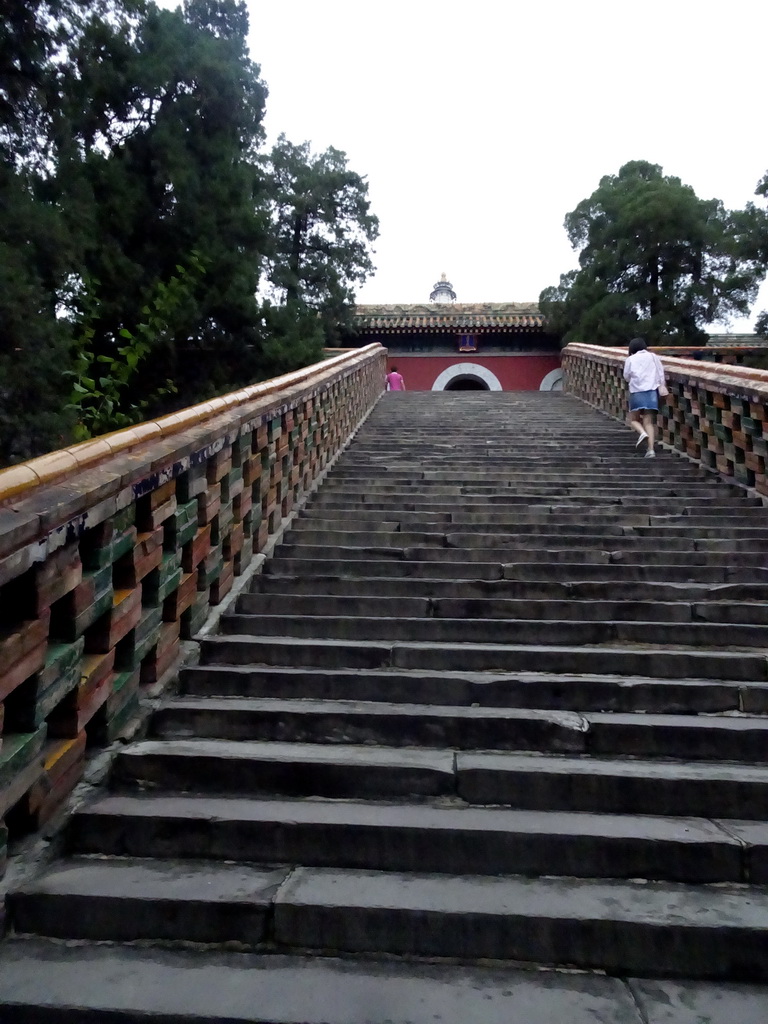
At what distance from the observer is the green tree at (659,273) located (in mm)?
15773

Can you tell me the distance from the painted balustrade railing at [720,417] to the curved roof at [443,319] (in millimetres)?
11965

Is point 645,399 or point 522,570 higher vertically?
point 645,399

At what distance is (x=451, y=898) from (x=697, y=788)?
0.87 m

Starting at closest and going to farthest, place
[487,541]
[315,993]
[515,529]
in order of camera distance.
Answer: [315,993] → [487,541] → [515,529]

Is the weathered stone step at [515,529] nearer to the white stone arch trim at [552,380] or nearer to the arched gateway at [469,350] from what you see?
the arched gateway at [469,350]

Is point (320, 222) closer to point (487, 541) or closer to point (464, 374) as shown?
point (464, 374)

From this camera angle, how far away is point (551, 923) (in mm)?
1881

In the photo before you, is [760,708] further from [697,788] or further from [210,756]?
[210,756]

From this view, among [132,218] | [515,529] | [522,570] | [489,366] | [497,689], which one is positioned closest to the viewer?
[497,689]

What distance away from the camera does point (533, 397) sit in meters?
11.7

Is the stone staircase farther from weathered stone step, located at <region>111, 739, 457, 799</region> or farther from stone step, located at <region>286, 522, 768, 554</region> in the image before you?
stone step, located at <region>286, 522, 768, 554</region>

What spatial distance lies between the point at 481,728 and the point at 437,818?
476 mm

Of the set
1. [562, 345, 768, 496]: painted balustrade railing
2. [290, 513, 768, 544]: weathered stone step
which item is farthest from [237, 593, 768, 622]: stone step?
[562, 345, 768, 496]: painted balustrade railing

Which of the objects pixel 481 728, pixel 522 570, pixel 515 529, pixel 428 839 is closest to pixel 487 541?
pixel 515 529
